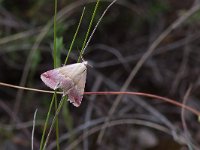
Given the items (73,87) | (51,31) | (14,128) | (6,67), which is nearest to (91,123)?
(14,128)

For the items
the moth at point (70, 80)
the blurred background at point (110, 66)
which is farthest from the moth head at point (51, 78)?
the blurred background at point (110, 66)

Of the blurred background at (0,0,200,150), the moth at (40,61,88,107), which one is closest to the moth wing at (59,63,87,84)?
the moth at (40,61,88,107)

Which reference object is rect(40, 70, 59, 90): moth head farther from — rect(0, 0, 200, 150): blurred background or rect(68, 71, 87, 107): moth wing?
rect(0, 0, 200, 150): blurred background

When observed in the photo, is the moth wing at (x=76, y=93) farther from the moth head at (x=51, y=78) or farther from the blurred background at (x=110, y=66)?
the blurred background at (x=110, y=66)

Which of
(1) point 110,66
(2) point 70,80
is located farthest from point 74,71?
(1) point 110,66

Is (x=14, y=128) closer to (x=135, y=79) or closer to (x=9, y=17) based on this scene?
(x=9, y=17)

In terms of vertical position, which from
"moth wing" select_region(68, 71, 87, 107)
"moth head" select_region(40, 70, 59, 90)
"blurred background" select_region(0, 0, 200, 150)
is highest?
"blurred background" select_region(0, 0, 200, 150)
